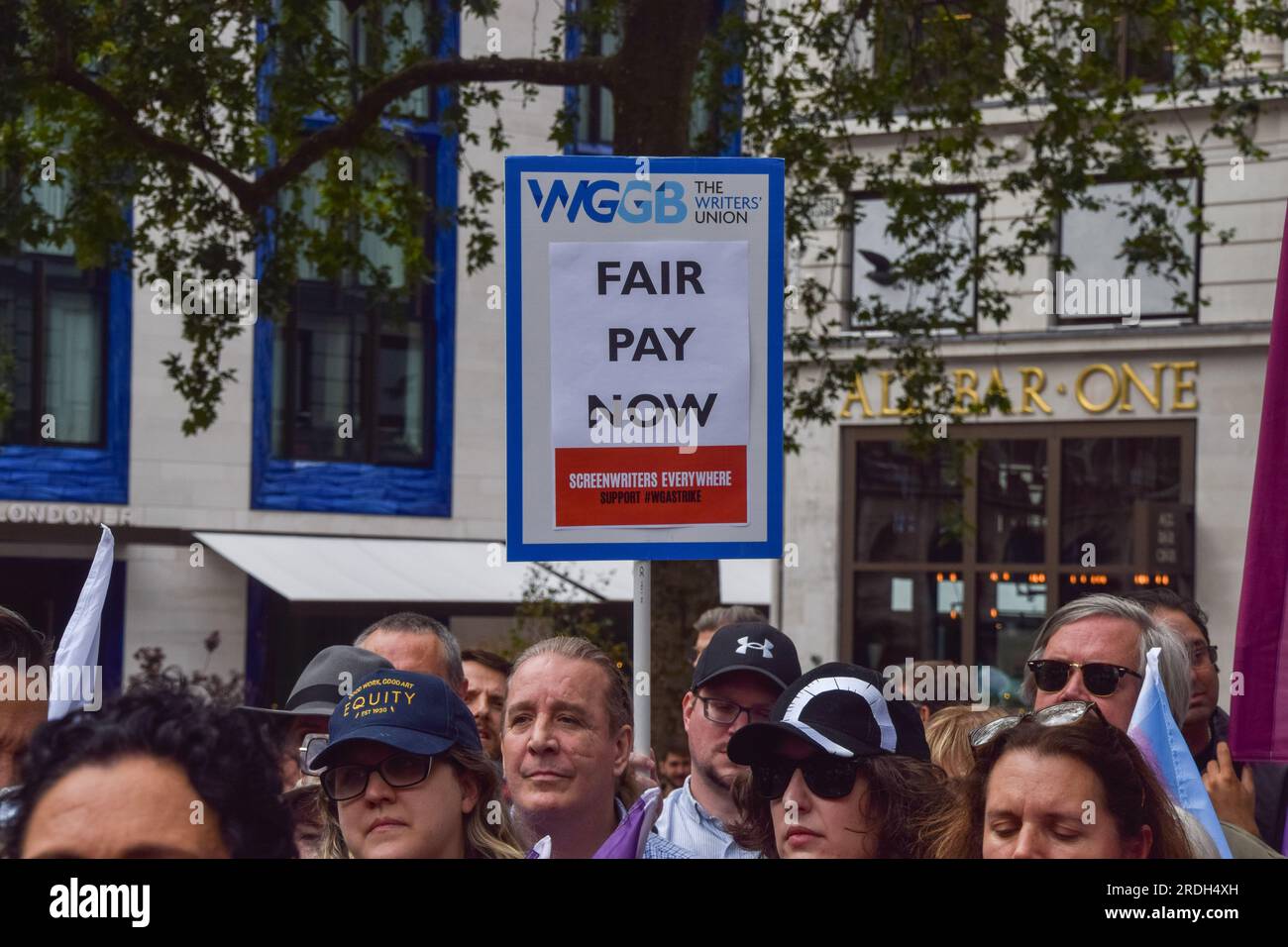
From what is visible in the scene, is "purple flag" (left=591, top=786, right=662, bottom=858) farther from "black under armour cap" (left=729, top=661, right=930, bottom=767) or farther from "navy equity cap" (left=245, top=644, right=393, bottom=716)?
"navy equity cap" (left=245, top=644, right=393, bottom=716)

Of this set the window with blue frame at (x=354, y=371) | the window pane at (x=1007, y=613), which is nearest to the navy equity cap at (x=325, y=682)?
the window pane at (x=1007, y=613)

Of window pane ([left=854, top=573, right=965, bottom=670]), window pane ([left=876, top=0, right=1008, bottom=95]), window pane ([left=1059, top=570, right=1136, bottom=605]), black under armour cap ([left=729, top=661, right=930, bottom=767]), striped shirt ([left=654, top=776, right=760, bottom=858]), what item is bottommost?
window pane ([left=854, top=573, right=965, bottom=670])

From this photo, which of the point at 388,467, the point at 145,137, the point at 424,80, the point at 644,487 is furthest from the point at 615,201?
the point at 388,467

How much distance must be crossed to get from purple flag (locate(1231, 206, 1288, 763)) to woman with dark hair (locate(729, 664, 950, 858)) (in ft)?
2.75

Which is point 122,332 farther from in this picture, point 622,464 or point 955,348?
point 622,464

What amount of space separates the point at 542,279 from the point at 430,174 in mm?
20645

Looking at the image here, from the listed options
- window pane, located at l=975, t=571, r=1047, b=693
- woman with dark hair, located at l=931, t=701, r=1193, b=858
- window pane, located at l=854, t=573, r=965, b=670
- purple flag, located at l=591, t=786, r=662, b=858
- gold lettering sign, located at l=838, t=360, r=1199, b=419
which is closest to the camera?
woman with dark hair, located at l=931, t=701, r=1193, b=858

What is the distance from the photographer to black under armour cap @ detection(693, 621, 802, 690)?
16.2 feet

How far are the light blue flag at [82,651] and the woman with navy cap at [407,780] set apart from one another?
1.75 ft

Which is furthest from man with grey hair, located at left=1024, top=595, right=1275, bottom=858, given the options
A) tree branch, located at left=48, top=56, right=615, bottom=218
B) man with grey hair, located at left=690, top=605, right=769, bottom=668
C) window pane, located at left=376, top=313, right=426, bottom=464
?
window pane, located at left=376, top=313, right=426, bottom=464

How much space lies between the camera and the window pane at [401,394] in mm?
24547

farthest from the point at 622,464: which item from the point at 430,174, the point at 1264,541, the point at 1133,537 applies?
the point at 430,174

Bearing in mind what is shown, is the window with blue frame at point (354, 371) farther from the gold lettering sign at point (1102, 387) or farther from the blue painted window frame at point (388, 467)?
the gold lettering sign at point (1102, 387)

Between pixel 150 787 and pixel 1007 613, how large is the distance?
64.8 ft
